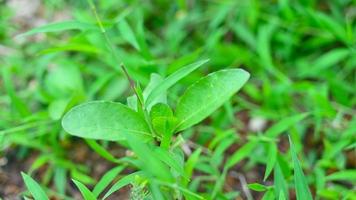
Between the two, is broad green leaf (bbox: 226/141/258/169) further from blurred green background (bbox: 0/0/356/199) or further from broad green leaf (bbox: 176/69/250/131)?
broad green leaf (bbox: 176/69/250/131)

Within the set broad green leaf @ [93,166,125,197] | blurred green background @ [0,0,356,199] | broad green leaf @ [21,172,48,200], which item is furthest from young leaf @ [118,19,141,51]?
broad green leaf @ [21,172,48,200]

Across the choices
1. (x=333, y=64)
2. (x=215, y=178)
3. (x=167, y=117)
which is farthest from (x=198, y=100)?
(x=333, y=64)

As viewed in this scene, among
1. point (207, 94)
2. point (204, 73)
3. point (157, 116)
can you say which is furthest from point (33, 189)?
point (204, 73)

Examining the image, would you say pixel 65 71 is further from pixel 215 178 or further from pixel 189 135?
pixel 215 178

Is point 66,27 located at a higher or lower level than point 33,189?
higher

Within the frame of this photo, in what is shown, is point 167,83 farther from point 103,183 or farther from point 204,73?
point 204,73

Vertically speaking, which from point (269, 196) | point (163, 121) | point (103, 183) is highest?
point (163, 121)

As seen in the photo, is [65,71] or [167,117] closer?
[167,117]
